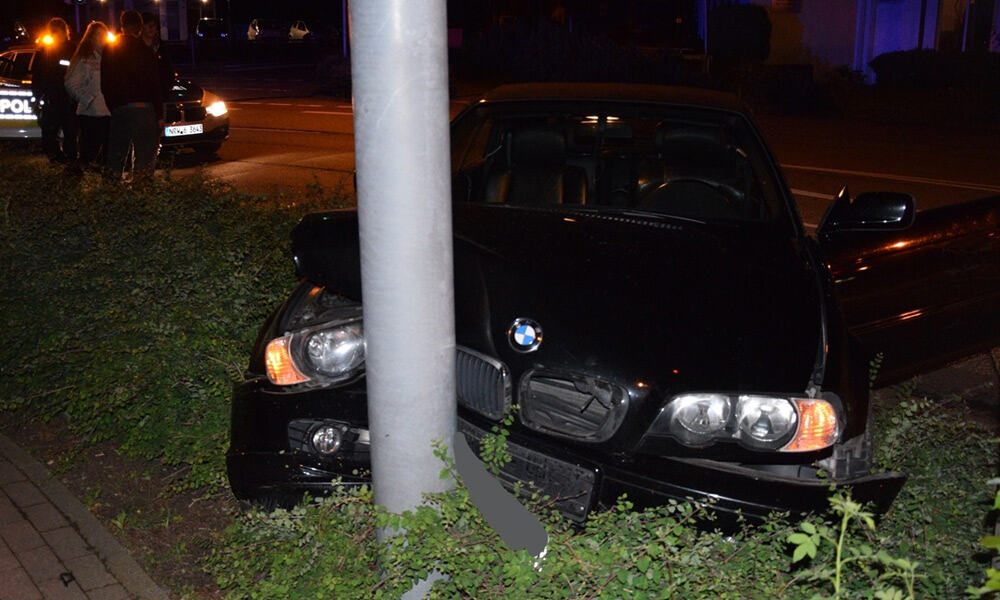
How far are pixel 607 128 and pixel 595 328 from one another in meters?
2.05

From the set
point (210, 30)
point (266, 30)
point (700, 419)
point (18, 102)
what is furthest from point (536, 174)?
point (210, 30)

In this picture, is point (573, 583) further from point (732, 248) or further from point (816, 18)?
point (816, 18)

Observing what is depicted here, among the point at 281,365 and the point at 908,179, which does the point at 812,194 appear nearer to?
the point at 908,179

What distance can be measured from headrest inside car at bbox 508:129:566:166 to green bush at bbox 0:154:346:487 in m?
1.35

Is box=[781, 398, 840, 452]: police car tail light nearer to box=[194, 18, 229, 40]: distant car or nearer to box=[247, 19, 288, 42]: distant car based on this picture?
box=[247, 19, 288, 42]: distant car

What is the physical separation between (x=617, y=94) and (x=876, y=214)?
1.33 meters

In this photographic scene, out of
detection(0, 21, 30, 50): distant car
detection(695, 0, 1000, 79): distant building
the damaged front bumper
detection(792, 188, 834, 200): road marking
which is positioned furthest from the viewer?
detection(0, 21, 30, 50): distant car

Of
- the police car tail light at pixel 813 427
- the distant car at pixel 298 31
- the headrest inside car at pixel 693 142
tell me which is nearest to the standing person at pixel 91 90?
the headrest inside car at pixel 693 142

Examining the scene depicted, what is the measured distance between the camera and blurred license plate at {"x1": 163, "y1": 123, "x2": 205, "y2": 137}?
1516cm

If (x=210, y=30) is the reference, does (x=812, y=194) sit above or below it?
below

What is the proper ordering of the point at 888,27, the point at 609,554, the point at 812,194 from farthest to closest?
the point at 888,27
the point at 812,194
the point at 609,554

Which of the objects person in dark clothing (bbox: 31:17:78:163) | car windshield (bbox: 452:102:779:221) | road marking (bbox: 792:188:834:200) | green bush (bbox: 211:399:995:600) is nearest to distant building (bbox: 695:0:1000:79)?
road marking (bbox: 792:188:834:200)

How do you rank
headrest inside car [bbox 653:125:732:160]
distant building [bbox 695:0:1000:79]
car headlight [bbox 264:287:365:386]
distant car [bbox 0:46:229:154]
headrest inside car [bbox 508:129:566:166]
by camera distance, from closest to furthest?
car headlight [bbox 264:287:365:386], headrest inside car [bbox 653:125:732:160], headrest inside car [bbox 508:129:566:166], distant car [bbox 0:46:229:154], distant building [bbox 695:0:1000:79]

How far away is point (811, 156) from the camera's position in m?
16.0
